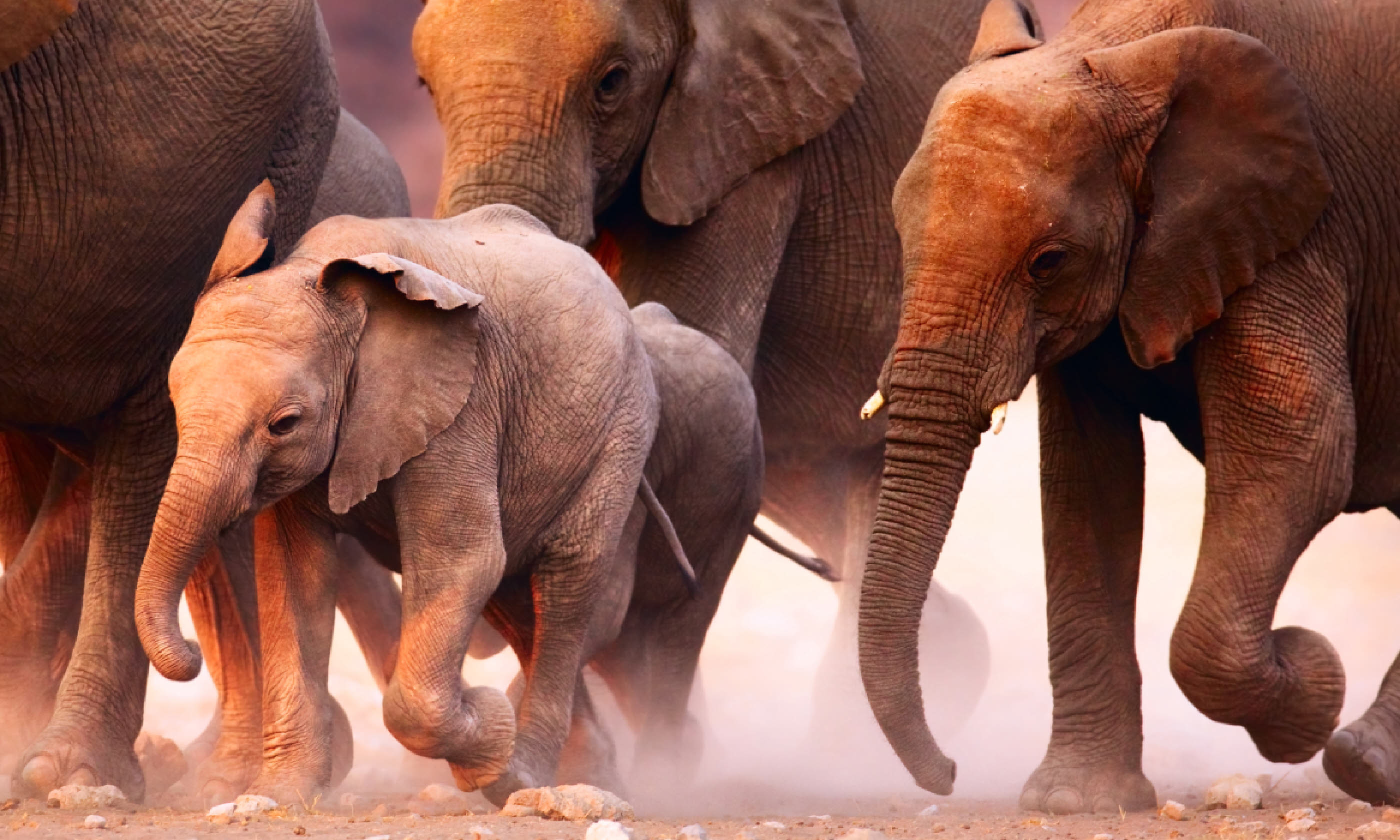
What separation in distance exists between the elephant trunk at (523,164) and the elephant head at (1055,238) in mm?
1516

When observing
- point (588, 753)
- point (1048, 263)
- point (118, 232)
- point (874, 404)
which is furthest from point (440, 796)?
point (1048, 263)

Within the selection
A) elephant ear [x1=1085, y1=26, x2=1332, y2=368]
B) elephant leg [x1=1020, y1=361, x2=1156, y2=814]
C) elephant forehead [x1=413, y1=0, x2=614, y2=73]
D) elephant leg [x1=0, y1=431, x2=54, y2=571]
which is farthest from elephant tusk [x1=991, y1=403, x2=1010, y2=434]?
elephant leg [x1=0, y1=431, x2=54, y2=571]

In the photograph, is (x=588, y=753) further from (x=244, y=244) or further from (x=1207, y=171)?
(x=1207, y=171)

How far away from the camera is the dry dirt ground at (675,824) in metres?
4.31

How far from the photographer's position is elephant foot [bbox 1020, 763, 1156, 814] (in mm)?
5613

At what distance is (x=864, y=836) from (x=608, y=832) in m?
0.49

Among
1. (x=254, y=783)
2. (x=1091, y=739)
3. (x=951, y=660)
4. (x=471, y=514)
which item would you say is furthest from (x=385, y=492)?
(x=951, y=660)

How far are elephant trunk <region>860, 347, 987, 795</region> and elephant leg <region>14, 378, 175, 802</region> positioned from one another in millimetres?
1793

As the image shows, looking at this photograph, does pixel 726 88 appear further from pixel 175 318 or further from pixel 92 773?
pixel 92 773

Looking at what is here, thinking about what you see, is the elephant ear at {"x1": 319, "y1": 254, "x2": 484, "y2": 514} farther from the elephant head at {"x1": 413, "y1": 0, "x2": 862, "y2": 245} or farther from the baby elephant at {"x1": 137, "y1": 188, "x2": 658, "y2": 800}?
the elephant head at {"x1": 413, "y1": 0, "x2": 862, "y2": 245}

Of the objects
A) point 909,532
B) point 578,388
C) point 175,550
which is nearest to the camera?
point 175,550

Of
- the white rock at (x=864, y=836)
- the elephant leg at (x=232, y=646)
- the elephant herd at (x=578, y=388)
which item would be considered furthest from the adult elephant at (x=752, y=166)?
the white rock at (x=864, y=836)

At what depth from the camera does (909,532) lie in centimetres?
518

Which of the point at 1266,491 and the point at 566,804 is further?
the point at 1266,491
